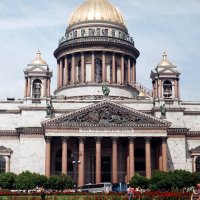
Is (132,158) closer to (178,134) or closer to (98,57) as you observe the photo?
(178,134)

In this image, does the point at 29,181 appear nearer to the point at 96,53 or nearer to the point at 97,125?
the point at 97,125

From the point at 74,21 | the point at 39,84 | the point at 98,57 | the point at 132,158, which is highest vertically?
the point at 74,21

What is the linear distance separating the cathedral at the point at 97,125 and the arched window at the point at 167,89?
0.17m

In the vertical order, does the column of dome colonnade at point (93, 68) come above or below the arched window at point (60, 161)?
above

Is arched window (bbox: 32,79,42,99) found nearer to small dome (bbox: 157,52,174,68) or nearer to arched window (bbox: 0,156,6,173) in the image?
arched window (bbox: 0,156,6,173)

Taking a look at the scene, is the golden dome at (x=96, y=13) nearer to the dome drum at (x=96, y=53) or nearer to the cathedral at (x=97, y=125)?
the dome drum at (x=96, y=53)

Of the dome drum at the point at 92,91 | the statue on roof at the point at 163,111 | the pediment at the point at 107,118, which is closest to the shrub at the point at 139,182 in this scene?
the pediment at the point at 107,118

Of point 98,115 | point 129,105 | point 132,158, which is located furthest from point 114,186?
point 129,105

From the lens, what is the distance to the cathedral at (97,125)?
247 feet

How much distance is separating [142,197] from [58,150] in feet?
136

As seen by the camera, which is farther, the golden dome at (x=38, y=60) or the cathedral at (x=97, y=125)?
the golden dome at (x=38, y=60)

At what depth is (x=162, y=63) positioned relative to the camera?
85.9 m

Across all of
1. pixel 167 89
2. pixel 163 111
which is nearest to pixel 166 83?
pixel 167 89

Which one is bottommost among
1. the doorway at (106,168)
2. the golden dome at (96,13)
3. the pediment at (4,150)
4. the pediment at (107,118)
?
the doorway at (106,168)
